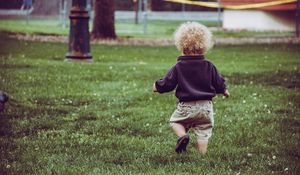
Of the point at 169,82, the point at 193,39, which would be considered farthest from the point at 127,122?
the point at 193,39

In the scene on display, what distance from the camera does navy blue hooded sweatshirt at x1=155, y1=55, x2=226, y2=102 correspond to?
18.6ft

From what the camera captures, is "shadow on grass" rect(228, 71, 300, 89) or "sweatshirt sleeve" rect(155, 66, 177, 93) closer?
"sweatshirt sleeve" rect(155, 66, 177, 93)

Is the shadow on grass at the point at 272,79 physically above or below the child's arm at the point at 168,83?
below

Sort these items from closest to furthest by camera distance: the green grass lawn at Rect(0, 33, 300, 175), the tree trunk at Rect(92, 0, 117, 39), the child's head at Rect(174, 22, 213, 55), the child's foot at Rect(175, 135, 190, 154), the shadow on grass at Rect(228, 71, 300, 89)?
the green grass lawn at Rect(0, 33, 300, 175) < the child's foot at Rect(175, 135, 190, 154) < the child's head at Rect(174, 22, 213, 55) < the shadow on grass at Rect(228, 71, 300, 89) < the tree trunk at Rect(92, 0, 117, 39)

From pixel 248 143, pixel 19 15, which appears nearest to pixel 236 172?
pixel 248 143

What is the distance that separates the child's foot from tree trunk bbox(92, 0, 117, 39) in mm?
15854

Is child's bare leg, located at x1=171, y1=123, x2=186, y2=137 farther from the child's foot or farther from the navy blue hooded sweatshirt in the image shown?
the navy blue hooded sweatshirt

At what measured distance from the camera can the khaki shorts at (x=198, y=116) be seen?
18.7 ft

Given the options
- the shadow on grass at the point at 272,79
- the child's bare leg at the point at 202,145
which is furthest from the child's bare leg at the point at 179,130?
the shadow on grass at the point at 272,79

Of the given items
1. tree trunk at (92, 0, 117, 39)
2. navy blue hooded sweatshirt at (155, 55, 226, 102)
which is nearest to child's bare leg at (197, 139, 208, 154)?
navy blue hooded sweatshirt at (155, 55, 226, 102)

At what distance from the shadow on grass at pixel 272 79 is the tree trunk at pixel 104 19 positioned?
32.7 feet

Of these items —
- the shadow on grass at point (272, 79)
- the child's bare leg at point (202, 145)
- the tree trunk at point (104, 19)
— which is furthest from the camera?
the tree trunk at point (104, 19)

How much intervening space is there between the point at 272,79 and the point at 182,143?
603cm

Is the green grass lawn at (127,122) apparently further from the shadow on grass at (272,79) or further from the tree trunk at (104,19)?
the tree trunk at (104,19)
